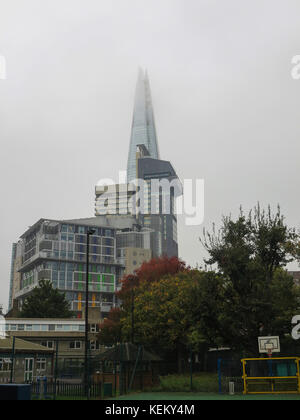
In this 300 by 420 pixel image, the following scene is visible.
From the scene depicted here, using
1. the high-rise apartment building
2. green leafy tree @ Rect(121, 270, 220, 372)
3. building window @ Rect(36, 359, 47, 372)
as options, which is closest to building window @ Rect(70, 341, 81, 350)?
building window @ Rect(36, 359, 47, 372)

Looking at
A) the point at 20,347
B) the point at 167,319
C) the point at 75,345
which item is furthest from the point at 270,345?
the point at 75,345

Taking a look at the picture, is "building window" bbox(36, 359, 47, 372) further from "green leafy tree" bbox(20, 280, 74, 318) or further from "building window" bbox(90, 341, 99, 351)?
"building window" bbox(90, 341, 99, 351)

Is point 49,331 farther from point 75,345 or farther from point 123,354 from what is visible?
point 123,354

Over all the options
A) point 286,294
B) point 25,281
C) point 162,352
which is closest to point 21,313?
point 162,352

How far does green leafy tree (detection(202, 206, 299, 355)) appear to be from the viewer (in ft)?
107

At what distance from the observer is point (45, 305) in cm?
7850

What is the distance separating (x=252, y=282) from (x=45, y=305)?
5169cm

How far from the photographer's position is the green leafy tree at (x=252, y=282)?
32750 mm

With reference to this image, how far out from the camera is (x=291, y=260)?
115ft

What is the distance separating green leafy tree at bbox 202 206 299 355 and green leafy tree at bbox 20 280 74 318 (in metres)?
48.5

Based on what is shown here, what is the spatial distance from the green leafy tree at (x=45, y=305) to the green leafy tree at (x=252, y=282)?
48545mm

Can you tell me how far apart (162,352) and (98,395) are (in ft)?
73.3

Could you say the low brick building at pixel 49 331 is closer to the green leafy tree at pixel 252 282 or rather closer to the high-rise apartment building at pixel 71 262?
the green leafy tree at pixel 252 282
